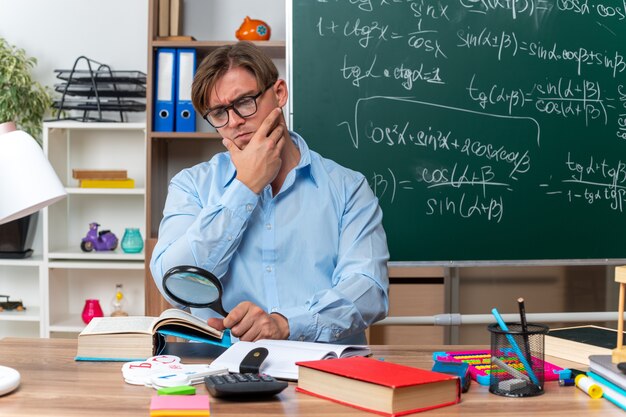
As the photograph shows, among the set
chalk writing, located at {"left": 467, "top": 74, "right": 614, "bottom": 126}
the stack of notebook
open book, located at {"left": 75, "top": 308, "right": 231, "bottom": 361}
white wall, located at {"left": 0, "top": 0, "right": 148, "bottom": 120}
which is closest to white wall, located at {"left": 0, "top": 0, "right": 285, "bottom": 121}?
white wall, located at {"left": 0, "top": 0, "right": 148, "bottom": 120}

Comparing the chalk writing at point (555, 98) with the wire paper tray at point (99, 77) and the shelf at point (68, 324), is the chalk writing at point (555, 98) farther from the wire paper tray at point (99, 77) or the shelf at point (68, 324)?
the shelf at point (68, 324)

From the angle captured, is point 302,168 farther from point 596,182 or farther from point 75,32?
point 75,32

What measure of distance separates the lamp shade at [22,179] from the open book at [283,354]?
0.41 m

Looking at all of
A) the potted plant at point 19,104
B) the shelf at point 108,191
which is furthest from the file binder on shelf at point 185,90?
the potted plant at point 19,104

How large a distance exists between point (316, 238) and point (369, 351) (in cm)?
49

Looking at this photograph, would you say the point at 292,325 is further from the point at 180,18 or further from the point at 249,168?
the point at 180,18

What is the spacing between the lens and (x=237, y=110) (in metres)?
1.93

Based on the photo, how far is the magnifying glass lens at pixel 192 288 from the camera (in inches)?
58.3

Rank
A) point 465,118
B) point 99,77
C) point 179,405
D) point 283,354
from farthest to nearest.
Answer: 1. point 99,77
2. point 465,118
3. point 283,354
4. point 179,405

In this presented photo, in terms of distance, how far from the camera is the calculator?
118 centimetres

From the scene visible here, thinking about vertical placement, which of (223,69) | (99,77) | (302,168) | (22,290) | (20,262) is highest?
(99,77)

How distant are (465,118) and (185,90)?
1242mm

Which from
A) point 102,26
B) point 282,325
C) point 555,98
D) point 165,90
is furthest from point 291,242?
point 102,26

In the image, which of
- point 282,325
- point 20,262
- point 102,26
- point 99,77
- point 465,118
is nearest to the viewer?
point 282,325
